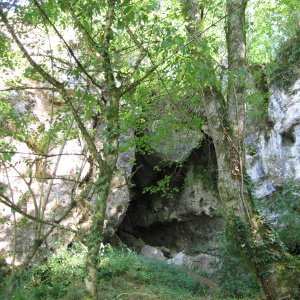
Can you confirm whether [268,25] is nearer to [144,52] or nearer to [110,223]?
[110,223]

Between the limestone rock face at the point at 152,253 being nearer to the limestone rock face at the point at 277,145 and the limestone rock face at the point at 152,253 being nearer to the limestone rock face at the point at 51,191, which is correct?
the limestone rock face at the point at 51,191

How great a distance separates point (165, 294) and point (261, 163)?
325 inches

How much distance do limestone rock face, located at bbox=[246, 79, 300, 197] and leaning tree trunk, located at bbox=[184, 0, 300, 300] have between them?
6.58 m

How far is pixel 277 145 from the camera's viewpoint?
13.1 m

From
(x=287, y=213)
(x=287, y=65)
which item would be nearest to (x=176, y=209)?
(x=287, y=65)

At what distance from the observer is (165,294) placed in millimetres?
6977

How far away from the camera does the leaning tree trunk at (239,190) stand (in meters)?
4.45

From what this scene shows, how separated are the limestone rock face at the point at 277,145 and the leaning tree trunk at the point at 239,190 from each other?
21.6 feet

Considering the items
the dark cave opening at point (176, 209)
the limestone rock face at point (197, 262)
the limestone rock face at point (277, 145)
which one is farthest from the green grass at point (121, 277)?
the dark cave opening at point (176, 209)

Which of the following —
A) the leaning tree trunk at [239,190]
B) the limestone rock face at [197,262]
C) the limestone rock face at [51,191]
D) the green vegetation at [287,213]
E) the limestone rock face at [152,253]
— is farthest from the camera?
the limestone rock face at [152,253]

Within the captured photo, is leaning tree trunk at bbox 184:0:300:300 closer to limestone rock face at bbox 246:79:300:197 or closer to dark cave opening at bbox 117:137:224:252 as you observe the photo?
limestone rock face at bbox 246:79:300:197

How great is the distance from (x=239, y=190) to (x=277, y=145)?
8842mm

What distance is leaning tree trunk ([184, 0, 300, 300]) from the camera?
4.45m

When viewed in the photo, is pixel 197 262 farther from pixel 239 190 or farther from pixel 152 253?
pixel 239 190
